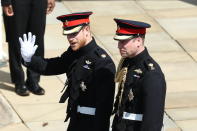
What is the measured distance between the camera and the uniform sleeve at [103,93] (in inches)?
213

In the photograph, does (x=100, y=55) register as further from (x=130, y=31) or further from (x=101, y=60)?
(x=130, y=31)

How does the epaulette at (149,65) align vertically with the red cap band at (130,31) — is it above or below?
below

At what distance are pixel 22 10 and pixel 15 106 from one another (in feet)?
3.92

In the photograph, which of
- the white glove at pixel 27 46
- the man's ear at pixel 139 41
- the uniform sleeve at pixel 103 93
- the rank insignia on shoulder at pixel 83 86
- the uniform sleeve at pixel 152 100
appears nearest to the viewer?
the uniform sleeve at pixel 152 100

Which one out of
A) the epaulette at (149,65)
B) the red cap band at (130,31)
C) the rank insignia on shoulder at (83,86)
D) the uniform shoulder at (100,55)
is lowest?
the rank insignia on shoulder at (83,86)

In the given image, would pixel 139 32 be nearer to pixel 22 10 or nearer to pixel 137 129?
pixel 137 129

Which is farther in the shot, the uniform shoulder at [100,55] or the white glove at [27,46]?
the white glove at [27,46]

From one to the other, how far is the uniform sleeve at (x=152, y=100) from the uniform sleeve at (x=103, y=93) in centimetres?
41

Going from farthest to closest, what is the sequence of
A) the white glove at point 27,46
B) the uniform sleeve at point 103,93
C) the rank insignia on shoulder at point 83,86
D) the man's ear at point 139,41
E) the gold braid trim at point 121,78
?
1. the white glove at point 27,46
2. the rank insignia on shoulder at point 83,86
3. the uniform sleeve at point 103,93
4. the gold braid trim at point 121,78
5. the man's ear at point 139,41

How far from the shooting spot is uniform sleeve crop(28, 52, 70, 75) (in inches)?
231

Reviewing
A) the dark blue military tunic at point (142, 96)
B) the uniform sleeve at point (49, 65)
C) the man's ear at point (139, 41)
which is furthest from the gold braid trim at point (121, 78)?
the uniform sleeve at point (49, 65)

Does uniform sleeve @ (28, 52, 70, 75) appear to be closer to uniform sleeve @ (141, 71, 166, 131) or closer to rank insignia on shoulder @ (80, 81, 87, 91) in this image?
rank insignia on shoulder @ (80, 81, 87, 91)

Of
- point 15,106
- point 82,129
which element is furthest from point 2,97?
point 82,129

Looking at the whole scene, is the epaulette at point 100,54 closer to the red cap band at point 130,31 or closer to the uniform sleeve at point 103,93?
the uniform sleeve at point 103,93
